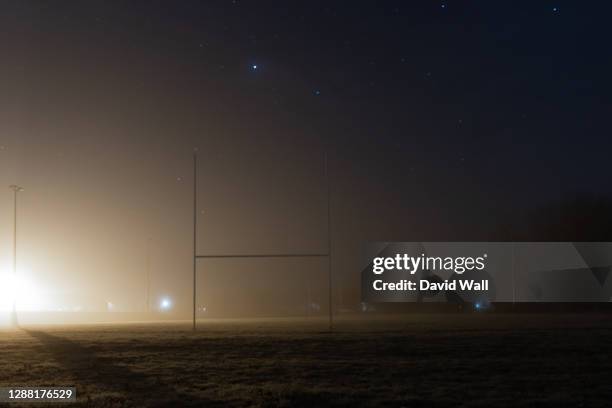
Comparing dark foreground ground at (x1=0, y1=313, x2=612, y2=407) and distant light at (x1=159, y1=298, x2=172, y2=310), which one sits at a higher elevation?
dark foreground ground at (x1=0, y1=313, x2=612, y2=407)

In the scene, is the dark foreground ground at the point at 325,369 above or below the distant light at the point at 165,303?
above

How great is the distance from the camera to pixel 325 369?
13727 mm

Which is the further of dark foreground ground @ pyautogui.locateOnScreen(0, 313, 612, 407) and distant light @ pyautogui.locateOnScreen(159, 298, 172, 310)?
distant light @ pyautogui.locateOnScreen(159, 298, 172, 310)

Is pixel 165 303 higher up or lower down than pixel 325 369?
lower down

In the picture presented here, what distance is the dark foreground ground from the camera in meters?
10.7

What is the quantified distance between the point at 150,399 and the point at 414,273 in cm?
2115

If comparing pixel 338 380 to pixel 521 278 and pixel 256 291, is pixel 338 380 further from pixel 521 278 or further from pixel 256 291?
pixel 256 291

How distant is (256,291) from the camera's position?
62.3m

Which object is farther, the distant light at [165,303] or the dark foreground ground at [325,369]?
the distant light at [165,303]

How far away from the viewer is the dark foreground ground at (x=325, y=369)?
1073 cm

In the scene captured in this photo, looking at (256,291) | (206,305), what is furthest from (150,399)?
(206,305)

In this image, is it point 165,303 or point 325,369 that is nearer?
point 325,369

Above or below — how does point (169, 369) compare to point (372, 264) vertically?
below

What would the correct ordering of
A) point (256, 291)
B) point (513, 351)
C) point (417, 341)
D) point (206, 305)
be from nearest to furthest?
point (513, 351) < point (417, 341) < point (256, 291) < point (206, 305)
